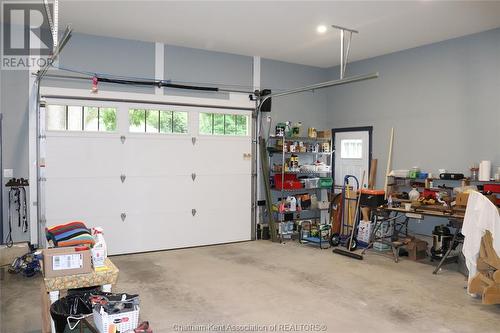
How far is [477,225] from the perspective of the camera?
4293 millimetres

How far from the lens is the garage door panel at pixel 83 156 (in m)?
5.99

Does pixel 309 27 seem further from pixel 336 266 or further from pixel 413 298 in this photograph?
pixel 413 298

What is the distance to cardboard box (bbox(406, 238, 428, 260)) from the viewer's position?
6066mm

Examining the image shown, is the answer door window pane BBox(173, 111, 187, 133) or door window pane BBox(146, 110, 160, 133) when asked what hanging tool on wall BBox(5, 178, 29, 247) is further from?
door window pane BBox(173, 111, 187, 133)

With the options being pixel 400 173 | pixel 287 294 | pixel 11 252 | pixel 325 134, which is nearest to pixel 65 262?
pixel 287 294

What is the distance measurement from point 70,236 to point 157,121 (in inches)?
146

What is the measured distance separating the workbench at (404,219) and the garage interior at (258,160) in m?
0.04

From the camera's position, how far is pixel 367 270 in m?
Result: 5.57

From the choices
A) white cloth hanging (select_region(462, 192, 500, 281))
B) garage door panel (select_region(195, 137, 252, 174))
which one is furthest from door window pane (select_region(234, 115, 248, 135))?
white cloth hanging (select_region(462, 192, 500, 281))

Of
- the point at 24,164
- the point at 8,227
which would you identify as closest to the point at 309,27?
the point at 24,164

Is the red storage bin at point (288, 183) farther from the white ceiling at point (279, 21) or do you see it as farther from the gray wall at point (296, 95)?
the white ceiling at point (279, 21)

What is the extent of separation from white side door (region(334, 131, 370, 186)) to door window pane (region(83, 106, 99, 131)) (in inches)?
185

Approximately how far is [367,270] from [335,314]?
5.54 ft

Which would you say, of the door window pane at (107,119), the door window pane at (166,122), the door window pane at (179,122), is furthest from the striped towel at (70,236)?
the door window pane at (179,122)
